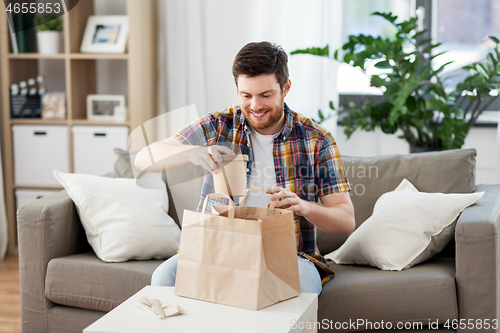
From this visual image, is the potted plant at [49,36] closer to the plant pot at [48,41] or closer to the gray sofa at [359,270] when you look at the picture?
the plant pot at [48,41]

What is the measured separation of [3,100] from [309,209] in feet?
8.00

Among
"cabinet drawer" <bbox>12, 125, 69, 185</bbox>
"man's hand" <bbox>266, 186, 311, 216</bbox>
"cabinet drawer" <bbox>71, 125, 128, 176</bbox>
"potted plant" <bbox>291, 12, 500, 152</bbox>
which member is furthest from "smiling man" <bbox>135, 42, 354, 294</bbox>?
"cabinet drawer" <bbox>12, 125, 69, 185</bbox>

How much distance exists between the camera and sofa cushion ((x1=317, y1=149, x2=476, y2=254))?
2068mm

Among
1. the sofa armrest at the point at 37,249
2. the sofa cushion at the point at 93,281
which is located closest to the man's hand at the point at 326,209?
the sofa cushion at the point at 93,281

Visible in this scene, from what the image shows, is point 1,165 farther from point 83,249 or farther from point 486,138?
point 486,138

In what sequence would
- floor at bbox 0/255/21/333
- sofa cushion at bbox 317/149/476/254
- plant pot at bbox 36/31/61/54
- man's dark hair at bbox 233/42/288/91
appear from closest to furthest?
1. man's dark hair at bbox 233/42/288/91
2. sofa cushion at bbox 317/149/476/254
3. floor at bbox 0/255/21/333
4. plant pot at bbox 36/31/61/54

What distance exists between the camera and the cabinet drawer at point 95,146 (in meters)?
3.14

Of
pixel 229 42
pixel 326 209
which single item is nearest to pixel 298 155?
pixel 326 209

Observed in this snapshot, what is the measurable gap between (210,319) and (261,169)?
0.67 metres

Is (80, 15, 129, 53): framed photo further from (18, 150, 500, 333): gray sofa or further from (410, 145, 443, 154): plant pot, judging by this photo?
(410, 145, 443, 154): plant pot

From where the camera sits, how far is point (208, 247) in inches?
46.5

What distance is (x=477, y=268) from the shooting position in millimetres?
1651

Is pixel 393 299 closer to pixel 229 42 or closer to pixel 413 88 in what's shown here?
pixel 413 88

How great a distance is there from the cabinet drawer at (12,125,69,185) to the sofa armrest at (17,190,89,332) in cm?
130
